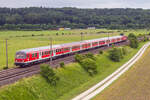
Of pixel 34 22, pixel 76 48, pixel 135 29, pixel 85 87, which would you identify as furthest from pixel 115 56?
pixel 135 29

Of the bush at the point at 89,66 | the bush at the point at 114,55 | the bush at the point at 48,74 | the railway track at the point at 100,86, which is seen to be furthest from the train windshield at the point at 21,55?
the bush at the point at 114,55

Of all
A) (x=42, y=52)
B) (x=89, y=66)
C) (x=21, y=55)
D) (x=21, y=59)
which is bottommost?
(x=89, y=66)

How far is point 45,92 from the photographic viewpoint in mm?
30578

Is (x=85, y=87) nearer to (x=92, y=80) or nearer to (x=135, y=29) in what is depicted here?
(x=92, y=80)

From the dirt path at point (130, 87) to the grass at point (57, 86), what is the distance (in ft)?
12.4

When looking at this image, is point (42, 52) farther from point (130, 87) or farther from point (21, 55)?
point (130, 87)

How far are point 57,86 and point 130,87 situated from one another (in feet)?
42.8

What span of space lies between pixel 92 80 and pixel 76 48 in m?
20.7

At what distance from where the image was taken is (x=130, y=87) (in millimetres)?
38188

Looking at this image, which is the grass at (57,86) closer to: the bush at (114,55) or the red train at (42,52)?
the red train at (42,52)

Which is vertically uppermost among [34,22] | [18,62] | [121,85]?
[34,22]

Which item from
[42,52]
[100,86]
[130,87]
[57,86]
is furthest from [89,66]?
[57,86]

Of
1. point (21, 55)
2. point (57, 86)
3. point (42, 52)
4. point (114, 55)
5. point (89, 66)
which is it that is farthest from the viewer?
point (114, 55)

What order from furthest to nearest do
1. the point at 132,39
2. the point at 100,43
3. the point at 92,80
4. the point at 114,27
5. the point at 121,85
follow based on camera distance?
the point at 114,27, the point at 132,39, the point at 100,43, the point at 92,80, the point at 121,85
